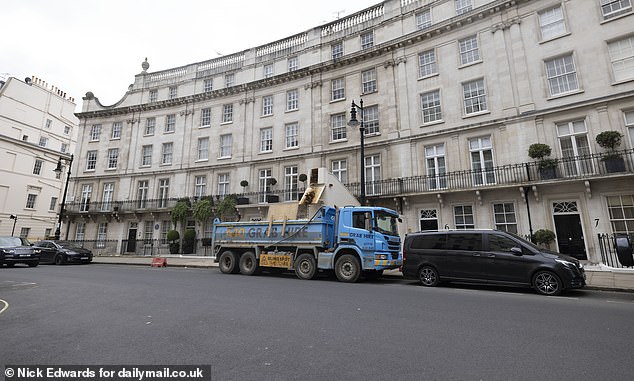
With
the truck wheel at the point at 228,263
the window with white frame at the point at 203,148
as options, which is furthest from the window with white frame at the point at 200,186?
the truck wheel at the point at 228,263

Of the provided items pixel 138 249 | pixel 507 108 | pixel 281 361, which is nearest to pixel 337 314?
pixel 281 361

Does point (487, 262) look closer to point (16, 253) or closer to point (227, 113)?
point (16, 253)

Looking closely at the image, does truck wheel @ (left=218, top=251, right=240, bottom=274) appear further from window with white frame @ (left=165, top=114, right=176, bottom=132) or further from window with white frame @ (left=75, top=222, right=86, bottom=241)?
window with white frame @ (left=75, top=222, right=86, bottom=241)

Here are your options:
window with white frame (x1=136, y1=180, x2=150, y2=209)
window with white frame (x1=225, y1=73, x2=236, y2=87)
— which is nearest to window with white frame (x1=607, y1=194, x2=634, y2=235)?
window with white frame (x1=225, y1=73, x2=236, y2=87)

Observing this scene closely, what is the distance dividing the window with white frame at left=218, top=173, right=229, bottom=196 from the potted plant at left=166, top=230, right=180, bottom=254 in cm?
464

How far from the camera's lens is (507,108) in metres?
17.1

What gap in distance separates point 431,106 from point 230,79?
18471 mm

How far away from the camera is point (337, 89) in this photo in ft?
78.3

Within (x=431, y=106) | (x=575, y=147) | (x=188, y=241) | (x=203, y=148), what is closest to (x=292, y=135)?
(x=203, y=148)

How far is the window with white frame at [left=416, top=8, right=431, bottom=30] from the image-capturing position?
828 inches

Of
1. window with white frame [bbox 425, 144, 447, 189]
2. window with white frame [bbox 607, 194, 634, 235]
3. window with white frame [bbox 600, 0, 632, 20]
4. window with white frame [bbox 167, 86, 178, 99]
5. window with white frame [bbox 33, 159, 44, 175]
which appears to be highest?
window with white frame [bbox 167, 86, 178, 99]

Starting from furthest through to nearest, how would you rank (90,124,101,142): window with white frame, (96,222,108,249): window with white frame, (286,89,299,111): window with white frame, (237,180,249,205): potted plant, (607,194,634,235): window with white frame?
Answer: (90,124,101,142): window with white frame, (96,222,108,249): window with white frame, (286,89,299,111): window with white frame, (237,180,249,205): potted plant, (607,194,634,235): window with white frame

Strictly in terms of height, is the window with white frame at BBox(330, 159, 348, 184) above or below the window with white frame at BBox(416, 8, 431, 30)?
below

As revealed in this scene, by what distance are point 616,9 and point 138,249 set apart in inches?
1399
